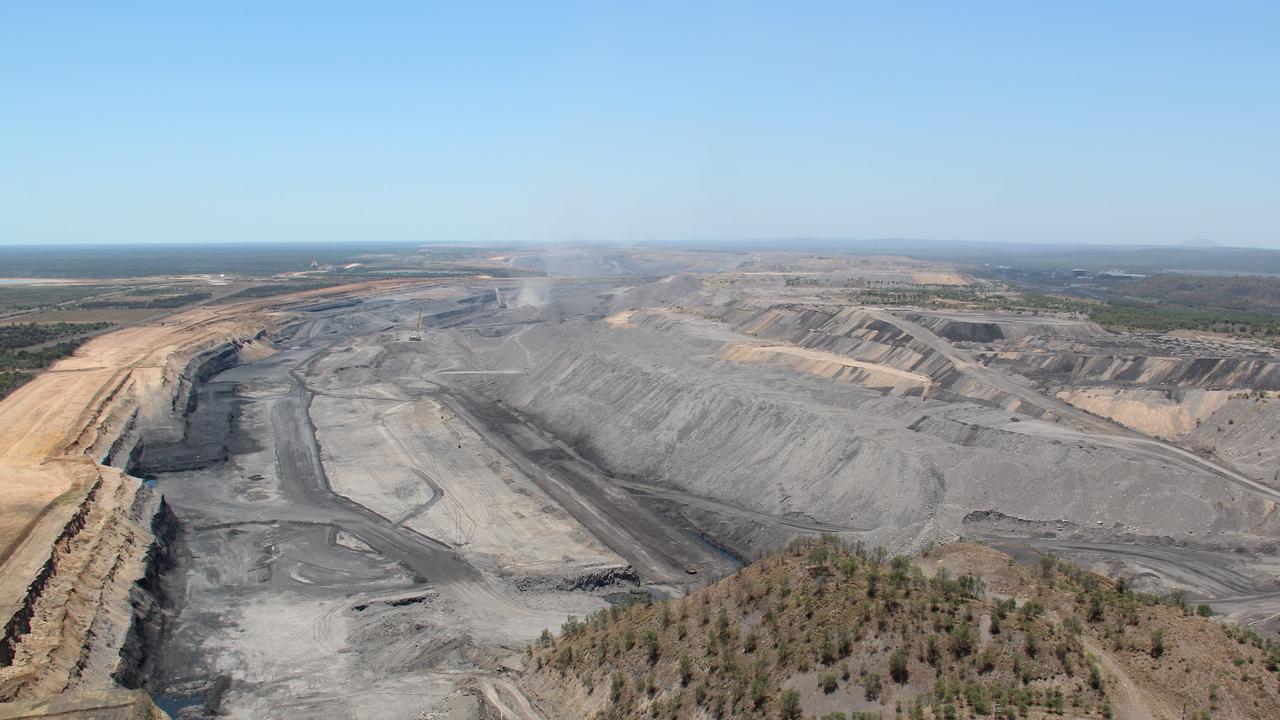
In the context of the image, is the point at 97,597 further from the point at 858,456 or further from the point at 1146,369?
the point at 1146,369

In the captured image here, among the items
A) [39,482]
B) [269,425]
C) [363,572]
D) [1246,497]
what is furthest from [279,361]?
[1246,497]

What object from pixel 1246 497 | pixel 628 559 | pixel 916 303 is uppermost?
pixel 916 303

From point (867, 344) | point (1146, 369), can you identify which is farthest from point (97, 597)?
point (1146, 369)

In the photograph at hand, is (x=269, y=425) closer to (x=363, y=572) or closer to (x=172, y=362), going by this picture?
(x=172, y=362)

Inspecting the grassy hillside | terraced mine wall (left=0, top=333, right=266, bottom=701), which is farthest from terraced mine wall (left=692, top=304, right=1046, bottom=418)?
terraced mine wall (left=0, top=333, right=266, bottom=701)

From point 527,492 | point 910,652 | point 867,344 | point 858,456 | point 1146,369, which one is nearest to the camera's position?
point 910,652
